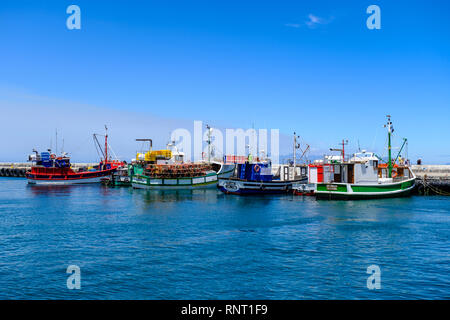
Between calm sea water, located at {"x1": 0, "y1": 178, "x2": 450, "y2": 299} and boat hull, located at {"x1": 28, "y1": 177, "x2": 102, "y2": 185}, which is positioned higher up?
boat hull, located at {"x1": 28, "y1": 177, "x2": 102, "y2": 185}

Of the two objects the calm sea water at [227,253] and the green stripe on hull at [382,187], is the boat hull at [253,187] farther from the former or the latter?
the calm sea water at [227,253]

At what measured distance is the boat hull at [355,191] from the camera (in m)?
59.8

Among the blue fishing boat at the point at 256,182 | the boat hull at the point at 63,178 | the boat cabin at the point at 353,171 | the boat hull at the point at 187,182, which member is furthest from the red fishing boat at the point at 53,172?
the boat cabin at the point at 353,171

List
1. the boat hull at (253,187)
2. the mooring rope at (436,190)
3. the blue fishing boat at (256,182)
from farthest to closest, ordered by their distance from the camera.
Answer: the blue fishing boat at (256,182)
the boat hull at (253,187)
the mooring rope at (436,190)

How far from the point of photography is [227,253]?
27.9 meters

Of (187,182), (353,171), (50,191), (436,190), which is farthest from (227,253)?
(50,191)

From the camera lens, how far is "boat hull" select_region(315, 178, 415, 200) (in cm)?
5975

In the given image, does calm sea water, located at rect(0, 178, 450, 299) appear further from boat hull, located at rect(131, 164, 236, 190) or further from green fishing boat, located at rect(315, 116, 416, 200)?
boat hull, located at rect(131, 164, 236, 190)

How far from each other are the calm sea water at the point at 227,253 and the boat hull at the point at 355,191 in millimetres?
9144

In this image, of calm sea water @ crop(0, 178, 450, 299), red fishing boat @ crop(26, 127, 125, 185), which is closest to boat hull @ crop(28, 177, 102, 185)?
red fishing boat @ crop(26, 127, 125, 185)

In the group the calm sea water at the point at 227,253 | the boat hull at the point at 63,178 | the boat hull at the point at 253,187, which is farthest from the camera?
the boat hull at the point at 63,178

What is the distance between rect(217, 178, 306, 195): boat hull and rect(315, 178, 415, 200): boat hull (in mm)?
14584
